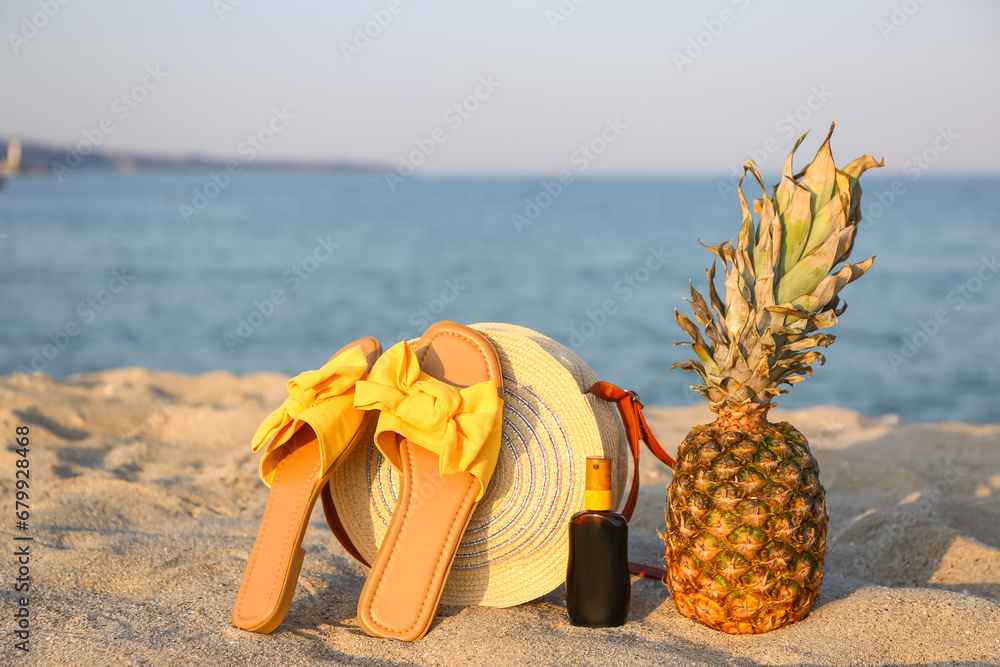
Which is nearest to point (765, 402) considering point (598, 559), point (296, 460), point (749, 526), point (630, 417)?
point (749, 526)

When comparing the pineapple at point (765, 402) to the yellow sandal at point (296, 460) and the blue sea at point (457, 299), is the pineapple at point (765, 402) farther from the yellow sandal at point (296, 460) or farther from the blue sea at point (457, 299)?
the blue sea at point (457, 299)

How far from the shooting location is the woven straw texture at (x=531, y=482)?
282 centimetres

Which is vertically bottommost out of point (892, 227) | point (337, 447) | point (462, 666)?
point (462, 666)

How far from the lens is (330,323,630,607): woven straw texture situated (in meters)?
2.82

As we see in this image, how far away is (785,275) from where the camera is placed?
8.16 feet

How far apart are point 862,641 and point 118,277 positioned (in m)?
21.0

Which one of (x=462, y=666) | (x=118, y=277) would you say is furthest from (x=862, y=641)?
(x=118, y=277)

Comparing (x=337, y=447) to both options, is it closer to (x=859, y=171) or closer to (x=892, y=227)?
(x=859, y=171)

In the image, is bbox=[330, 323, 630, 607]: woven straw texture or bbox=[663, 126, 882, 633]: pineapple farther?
bbox=[330, 323, 630, 607]: woven straw texture

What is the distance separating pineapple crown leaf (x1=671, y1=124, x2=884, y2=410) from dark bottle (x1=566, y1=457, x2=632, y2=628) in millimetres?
562

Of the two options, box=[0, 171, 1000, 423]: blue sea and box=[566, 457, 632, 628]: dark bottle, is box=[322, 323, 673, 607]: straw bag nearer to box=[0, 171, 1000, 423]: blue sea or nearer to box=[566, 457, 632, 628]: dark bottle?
box=[566, 457, 632, 628]: dark bottle

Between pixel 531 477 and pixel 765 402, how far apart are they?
90 centimetres

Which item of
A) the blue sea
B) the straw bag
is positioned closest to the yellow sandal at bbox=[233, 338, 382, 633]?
the straw bag

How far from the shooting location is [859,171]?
243 cm
